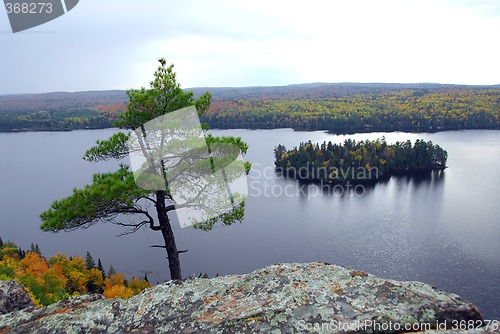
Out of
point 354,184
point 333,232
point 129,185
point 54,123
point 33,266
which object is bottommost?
point 354,184

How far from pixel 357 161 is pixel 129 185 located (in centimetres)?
8337

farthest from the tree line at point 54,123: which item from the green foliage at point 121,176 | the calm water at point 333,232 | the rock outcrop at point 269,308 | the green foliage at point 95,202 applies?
the rock outcrop at point 269,308

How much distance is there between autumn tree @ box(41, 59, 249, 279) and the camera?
7968mm

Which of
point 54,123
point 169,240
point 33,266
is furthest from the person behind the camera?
point 54,123

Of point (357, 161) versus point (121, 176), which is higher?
point (121, 176)

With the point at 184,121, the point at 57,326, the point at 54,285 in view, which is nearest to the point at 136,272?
the point at 54,285

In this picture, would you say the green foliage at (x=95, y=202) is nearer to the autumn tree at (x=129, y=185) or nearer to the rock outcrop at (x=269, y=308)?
the autumn tree at (x=129, y=185)

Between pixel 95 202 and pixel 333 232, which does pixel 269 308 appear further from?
pixel 333 232

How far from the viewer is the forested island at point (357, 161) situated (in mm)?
83812

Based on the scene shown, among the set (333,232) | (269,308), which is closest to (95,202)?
(269,308)

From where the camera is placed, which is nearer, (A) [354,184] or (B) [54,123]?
(A) [354,184]

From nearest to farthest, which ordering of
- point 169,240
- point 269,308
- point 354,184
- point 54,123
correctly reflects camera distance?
point 269,308 < point 169,240 < point 354,184 < point 54,123

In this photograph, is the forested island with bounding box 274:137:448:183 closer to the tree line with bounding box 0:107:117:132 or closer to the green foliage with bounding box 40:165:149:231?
the green foliage with bounding box 40:165:149:231

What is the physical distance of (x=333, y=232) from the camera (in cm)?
5159
